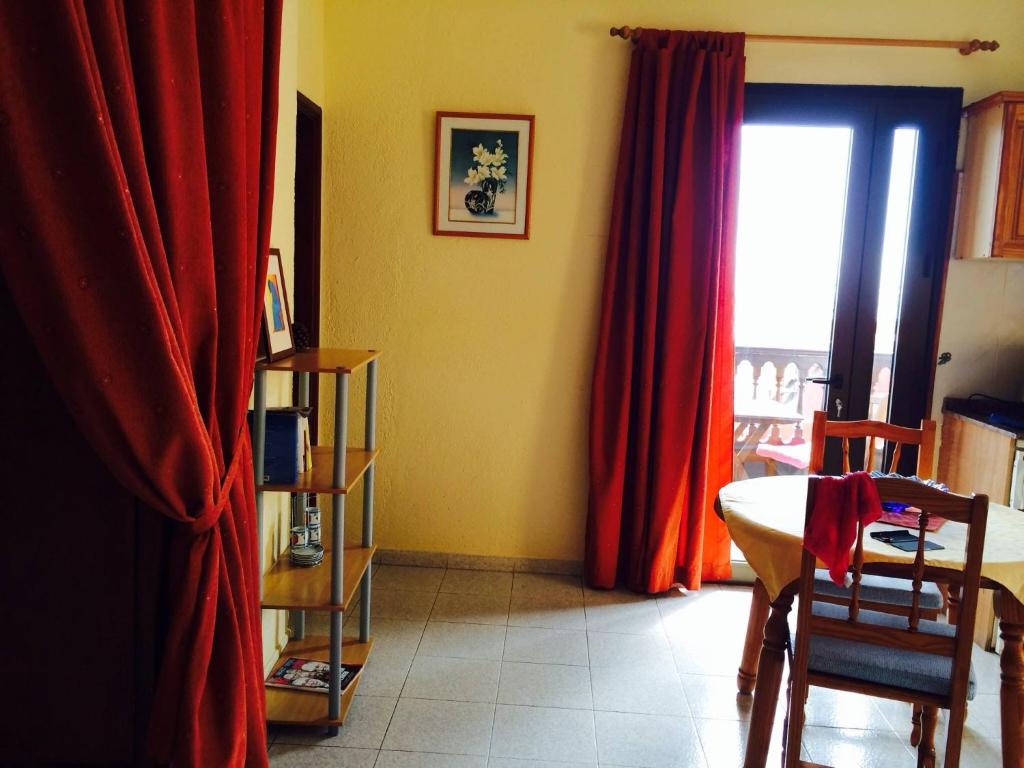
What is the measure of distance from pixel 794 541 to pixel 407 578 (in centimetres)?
196

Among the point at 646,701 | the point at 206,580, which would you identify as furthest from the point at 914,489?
the point at 206,580

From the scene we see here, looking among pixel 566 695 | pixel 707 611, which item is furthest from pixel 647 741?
pixel 707 611

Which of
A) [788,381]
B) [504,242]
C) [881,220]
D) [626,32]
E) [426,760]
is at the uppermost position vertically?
[626,32]

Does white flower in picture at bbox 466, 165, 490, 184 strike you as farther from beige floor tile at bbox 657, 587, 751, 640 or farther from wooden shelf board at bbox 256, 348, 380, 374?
beige floor tile at bbox 657, 587, 751, 640

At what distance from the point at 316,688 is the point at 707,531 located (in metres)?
1.92

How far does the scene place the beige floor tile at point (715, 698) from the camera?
270 cm

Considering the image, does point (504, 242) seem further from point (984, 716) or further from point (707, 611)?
point (984, 716)

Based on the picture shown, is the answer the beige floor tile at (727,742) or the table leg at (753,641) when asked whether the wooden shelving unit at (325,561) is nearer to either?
the beige floor tile at (727,742)

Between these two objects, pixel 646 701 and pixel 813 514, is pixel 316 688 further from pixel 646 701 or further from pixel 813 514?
pixel 813 514

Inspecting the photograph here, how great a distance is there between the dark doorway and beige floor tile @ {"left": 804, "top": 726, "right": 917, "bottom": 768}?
7.25 ft

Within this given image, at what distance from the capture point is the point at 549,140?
3629 mm

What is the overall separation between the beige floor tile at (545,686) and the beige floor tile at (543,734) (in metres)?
0.04

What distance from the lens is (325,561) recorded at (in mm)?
2768

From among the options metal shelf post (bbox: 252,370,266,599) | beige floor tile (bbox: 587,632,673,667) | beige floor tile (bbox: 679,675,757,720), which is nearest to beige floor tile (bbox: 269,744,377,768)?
metal shelf post (bbox: 252,370,266,599)
